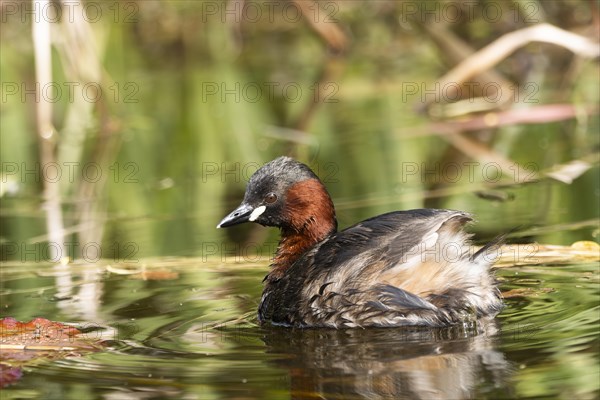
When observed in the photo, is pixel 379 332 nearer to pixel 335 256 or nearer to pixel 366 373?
pixel 335 256

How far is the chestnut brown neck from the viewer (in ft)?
18.5

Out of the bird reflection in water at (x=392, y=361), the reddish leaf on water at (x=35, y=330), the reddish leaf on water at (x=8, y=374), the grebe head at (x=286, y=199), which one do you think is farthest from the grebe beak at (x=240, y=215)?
the reddish leaf on water at (x=8, y=374)

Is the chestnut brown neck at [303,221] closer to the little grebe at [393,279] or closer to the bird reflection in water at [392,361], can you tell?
the little grebe at [393,279]

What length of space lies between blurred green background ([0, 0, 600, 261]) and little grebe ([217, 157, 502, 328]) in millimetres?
1428

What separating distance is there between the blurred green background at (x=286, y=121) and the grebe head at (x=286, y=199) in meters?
1.04

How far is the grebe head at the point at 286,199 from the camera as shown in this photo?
5.64 m

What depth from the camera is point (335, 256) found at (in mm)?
5137

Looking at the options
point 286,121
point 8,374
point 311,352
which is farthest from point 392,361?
point 286,121

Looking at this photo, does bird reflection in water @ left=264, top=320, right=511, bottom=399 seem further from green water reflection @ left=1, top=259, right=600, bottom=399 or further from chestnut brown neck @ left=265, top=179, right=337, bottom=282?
chestnut brown neck @ left=265, top=179, right=337, bottom=282

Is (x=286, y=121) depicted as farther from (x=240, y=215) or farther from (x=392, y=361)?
(x=392, y=361)

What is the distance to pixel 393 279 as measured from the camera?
501 cm

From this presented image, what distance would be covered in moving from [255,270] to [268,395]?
94.5 inches

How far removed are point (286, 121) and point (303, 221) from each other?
593cm

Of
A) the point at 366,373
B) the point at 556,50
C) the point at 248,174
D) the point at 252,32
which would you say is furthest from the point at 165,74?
the point at 366,373
